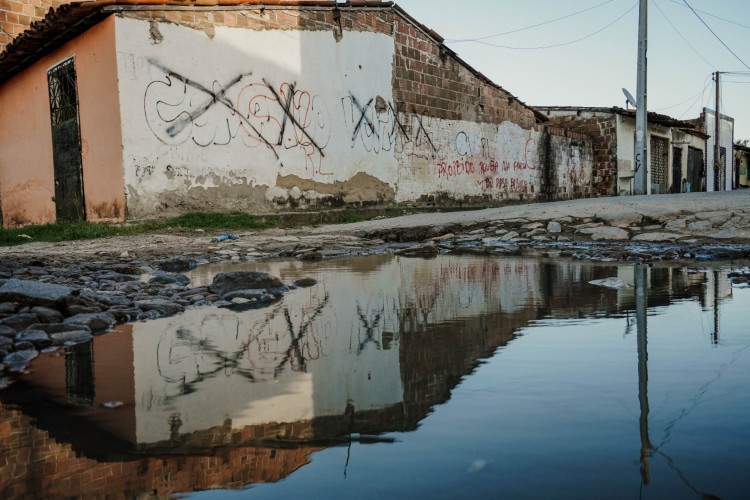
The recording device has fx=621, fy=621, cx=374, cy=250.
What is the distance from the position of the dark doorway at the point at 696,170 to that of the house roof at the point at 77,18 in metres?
18.1

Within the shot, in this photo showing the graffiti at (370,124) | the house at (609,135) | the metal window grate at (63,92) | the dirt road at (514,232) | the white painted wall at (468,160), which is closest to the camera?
the dirt road at (514,232)

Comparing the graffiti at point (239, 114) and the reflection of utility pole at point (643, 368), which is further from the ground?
the graffiti at point (239, 114)

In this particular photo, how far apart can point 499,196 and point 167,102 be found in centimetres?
889

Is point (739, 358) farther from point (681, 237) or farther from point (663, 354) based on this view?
point (681, 237)

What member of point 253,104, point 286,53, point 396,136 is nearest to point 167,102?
point 253,104

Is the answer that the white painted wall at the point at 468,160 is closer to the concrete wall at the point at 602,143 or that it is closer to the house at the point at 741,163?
the concrete wall at the point at 602,143

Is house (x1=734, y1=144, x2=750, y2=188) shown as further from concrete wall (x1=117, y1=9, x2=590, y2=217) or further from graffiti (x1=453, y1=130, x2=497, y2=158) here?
concrete wall (x1=117, y1=9, x2=590, y2=217)

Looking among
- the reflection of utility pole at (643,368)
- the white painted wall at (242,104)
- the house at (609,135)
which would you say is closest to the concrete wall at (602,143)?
the house at (609,135)

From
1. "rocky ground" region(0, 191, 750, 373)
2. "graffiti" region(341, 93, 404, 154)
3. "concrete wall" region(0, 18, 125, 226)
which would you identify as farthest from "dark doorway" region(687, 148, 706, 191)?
"concrete wall" region(0, 18, 125, 226)

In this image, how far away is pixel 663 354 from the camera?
199 centimetres

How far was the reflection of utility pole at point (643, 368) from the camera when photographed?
3.90ft

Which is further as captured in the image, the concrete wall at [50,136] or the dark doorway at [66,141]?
the dark doorway at [66,141]

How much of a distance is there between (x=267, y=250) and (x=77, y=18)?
5668 millimetres

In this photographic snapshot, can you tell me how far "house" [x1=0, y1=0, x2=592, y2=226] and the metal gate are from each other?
1133 centimetres
